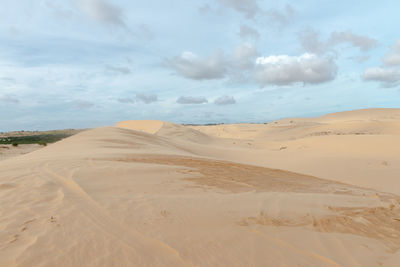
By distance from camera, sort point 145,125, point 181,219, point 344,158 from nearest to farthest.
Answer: point 181,219, point 344,158, point 145,125

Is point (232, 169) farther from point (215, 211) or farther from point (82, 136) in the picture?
point (82, 136)

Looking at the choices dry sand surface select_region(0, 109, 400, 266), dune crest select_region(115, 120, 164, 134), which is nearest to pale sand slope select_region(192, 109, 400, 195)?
dry sand surface select_region(0, 109, 400, 266)

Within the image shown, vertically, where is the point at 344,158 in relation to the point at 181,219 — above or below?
below

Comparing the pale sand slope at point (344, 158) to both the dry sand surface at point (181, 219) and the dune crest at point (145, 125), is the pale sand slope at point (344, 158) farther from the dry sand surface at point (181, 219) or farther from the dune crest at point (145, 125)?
the dune crest at point (145, 125)

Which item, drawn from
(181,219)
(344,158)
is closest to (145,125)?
(344,158)

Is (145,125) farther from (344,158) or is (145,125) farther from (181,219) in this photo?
(181,219)

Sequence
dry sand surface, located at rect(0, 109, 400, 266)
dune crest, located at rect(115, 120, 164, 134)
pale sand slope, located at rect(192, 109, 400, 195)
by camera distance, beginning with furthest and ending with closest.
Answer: dune crest, located at rect(115, 120, 164, 134) → pale sand slope, located at rect(192, 109, 400, 195) → dry sand surface, located at rect(0, 109, 400, 266)

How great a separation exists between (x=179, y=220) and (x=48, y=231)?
4.98 ft

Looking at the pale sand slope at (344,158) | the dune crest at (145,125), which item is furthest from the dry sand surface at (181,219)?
the dune crest at (145,125)

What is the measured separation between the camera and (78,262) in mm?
2289

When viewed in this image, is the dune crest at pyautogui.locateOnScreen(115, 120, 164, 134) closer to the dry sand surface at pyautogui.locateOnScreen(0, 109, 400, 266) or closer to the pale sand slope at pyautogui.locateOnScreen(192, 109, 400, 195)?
the pale sand slope at pyautogui.locateOnScreen(192, 109, 400, 195)

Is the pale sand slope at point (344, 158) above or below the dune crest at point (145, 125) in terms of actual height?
below

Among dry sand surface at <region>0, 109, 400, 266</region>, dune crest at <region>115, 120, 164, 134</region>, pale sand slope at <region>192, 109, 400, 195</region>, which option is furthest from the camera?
dune crest at <region>115, 120, 164, 134</region>

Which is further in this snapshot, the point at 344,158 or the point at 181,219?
the point at 344,158
